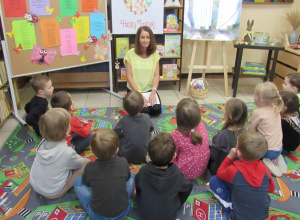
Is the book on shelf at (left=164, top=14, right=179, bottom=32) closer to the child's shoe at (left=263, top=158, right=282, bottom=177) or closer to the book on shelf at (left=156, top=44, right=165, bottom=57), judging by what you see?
the book on shelf at (left=156, top=44, right=165, bottom=57)

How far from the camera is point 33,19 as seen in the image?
2824mm

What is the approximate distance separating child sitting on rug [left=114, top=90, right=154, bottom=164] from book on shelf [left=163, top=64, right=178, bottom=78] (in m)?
1.80

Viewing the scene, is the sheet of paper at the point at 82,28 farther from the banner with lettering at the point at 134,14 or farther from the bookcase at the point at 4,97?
the bookcase at the point at 4,97

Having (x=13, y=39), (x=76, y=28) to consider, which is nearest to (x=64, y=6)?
(x=76, y=28)

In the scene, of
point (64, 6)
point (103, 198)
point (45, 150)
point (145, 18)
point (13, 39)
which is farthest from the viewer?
point (145, 18)

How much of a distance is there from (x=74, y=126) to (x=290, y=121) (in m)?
1.86

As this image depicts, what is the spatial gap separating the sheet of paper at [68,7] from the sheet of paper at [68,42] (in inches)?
7.2

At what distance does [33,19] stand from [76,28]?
0.52 metres

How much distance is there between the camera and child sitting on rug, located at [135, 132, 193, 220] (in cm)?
151

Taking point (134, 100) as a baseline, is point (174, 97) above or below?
below

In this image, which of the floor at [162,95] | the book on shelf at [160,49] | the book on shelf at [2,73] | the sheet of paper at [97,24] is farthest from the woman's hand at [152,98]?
the book on shelf at [2,73]

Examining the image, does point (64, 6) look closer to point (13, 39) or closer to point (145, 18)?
point (13, 39)

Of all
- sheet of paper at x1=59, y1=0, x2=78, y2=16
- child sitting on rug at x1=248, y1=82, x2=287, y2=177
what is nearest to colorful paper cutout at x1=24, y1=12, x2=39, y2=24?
sheet of paper at x1=59, y1=0, x2=78, y2=16

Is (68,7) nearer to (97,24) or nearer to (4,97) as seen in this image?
(97,24)
